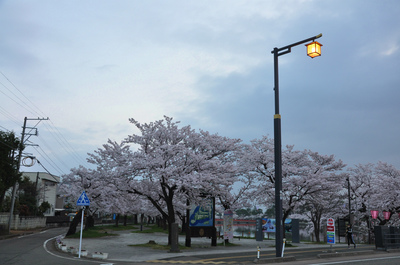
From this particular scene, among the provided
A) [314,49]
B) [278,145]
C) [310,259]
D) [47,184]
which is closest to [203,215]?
[310,259]

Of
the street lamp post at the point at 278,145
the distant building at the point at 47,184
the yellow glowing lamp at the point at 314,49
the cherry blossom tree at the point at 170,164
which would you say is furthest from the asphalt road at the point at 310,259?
the distant building at the point at 47,184

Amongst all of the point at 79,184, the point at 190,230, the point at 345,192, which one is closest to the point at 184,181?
the point at 190,230

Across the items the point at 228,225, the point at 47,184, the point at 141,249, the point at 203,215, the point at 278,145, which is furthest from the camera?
the point at 47,184

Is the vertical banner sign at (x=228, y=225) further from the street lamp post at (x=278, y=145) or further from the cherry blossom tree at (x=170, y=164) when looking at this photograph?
the street lamp post at (x=278, y=145)

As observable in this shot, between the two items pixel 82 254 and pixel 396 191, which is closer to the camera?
pixel 82 254

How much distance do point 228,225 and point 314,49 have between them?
744 inches

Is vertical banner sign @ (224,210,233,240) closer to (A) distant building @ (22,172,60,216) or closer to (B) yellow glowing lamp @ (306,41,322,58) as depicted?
(B) yellow glowing lamp @ (306,41,322,58)

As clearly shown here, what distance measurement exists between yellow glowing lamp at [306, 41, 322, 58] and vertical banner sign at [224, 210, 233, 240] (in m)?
18.1

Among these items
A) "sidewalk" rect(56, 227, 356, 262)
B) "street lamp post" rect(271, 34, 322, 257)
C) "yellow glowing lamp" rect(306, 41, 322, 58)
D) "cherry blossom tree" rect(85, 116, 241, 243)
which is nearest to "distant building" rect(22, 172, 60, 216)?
"sidewalk" rect(56, 227, 356, 262)

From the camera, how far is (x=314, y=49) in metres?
12.3

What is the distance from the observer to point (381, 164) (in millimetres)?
41031

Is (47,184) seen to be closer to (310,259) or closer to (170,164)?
(170,164)

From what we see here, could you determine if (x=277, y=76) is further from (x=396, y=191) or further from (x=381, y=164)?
(x=381, y=164)

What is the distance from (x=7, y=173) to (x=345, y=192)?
39.7 meters
